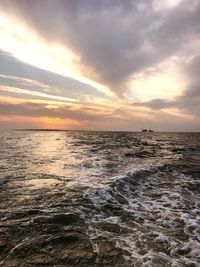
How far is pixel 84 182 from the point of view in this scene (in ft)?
43.1

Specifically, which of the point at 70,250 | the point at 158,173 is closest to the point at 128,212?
the point at 70,250

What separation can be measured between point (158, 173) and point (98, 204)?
8.14 m

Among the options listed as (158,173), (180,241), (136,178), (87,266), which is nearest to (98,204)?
(180,241)

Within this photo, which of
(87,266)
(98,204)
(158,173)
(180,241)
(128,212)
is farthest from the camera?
(158,173)

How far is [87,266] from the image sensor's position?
5.25 meters

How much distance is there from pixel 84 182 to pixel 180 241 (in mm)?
7112

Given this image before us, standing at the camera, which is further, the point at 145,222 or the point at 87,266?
the point at 145,222

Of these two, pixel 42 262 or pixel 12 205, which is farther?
pixel 12 205

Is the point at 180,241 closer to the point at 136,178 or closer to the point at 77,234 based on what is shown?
the point at 77,234

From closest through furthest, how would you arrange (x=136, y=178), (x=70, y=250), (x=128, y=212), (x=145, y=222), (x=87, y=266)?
(x=87, y=266)
(x=70, y=250)
(x=145, y=222)
(x=128, y=212)
(x=136, y=178)

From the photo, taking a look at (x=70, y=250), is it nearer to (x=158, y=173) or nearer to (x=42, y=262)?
(x=42, y=262)

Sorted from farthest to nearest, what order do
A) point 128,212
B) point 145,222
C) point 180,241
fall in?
1. point 128,212
2. point 145,222
3. point 180,241

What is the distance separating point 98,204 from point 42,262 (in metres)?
4.46

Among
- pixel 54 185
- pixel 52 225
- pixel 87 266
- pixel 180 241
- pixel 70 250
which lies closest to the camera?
pixel 87 266
